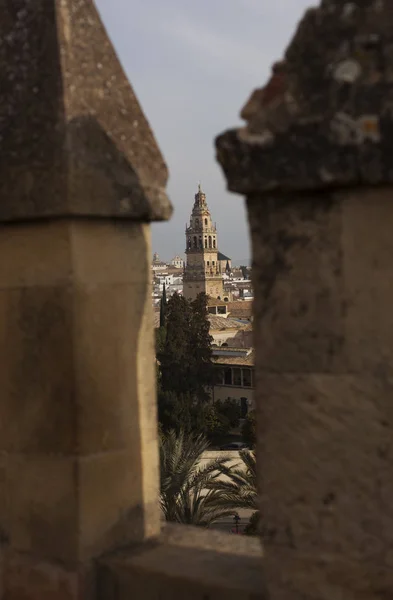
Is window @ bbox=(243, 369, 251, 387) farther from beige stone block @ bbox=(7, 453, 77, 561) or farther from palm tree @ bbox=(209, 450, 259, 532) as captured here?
beige stone block @ bbox=(7, 453, 77, 561)

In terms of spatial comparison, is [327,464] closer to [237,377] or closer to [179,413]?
[179,413]

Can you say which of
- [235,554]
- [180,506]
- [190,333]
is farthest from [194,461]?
[190,333]

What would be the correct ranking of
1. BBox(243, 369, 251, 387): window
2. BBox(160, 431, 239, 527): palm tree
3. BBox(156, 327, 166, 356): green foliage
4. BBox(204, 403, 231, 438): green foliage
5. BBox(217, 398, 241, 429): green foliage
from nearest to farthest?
BBox(160, 431, 239, 527): palm tree < BBox(204, 403, 231, 438): green foliage < BBox(217, 398, 241, 429): green foliage < BBox(156, 327, 166, 356): green foliage < BBox(243, 369, 251, 387): window

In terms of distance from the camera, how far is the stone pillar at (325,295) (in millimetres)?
1752

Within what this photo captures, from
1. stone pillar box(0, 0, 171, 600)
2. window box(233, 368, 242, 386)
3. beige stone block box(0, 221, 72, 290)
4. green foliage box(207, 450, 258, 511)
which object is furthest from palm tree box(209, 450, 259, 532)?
window box(233, 368, 242, 386)

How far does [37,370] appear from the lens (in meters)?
2.52

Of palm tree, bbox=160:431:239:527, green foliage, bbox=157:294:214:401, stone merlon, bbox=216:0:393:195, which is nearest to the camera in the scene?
stone merlon, bbox=216:0:393:195

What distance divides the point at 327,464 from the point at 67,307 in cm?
99

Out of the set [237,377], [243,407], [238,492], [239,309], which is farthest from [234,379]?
[239,309]

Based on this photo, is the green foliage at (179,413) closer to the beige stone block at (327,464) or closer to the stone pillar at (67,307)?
the stone pillar at (67,307)

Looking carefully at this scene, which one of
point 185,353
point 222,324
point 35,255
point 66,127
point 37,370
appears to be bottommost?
point 185,353

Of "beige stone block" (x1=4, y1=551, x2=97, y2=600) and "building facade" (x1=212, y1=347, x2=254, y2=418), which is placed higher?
"beige stone block" (x1=4, y1=551, x2=97, y2=600)

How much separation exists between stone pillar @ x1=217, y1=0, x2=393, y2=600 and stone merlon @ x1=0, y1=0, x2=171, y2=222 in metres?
0.68

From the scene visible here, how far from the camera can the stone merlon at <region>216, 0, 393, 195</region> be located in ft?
5.65
